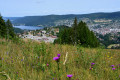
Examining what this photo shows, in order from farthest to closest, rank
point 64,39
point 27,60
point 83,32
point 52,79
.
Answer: point 64,39, point 83,32, point 27,60, point 52,79

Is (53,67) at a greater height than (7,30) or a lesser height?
lesser

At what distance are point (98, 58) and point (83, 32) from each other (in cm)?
2953

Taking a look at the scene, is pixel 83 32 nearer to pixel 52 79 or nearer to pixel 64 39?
pixel 64 39

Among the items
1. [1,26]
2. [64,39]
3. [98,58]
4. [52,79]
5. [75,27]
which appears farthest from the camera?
[75,27]

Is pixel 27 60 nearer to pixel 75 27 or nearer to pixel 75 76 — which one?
pixel 75 76

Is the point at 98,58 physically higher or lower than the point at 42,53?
lower

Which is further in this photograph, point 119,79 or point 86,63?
point 86,63

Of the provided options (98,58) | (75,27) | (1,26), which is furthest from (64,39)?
(98,58)

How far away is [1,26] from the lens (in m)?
A: 28.2

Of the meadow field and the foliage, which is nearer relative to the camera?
the meadow field

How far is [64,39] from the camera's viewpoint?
35656mm

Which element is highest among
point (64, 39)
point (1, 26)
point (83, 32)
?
point (1, 26)

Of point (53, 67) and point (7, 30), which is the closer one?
point (53, 67)

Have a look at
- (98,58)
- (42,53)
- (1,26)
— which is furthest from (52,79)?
(1,26)
